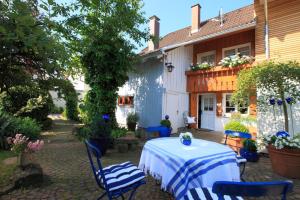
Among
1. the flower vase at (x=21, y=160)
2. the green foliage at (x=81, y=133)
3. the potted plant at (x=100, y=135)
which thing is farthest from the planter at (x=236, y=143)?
the flower vase at (x=21, y=160)

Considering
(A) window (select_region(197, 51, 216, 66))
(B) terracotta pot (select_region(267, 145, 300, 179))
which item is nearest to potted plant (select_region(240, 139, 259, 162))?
(B) terracotta pot (select_region(267, 145, 300, 179))

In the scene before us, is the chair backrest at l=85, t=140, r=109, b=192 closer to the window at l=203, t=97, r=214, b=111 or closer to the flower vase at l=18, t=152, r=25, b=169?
the flower vase at l=18, t=152, r=25, b=169

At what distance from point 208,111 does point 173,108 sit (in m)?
2.05

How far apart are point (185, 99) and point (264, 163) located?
6171mm

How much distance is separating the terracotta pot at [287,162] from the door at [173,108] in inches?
241

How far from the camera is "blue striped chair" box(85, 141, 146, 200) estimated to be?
2.88m

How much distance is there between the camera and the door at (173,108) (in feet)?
36.5

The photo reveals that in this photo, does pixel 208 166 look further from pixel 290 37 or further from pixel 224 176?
pixel 290 37

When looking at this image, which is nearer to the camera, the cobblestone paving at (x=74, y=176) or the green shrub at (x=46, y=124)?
the cobblestone paving at (x=74, y=176)

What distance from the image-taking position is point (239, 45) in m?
11.1

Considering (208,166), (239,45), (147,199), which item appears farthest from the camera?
(239,45)

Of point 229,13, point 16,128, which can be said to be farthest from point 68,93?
point 229,13

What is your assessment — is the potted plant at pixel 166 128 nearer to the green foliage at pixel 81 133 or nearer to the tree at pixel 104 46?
the tree at pixel 104 46

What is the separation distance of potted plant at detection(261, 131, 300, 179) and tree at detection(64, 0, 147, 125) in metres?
5.92
